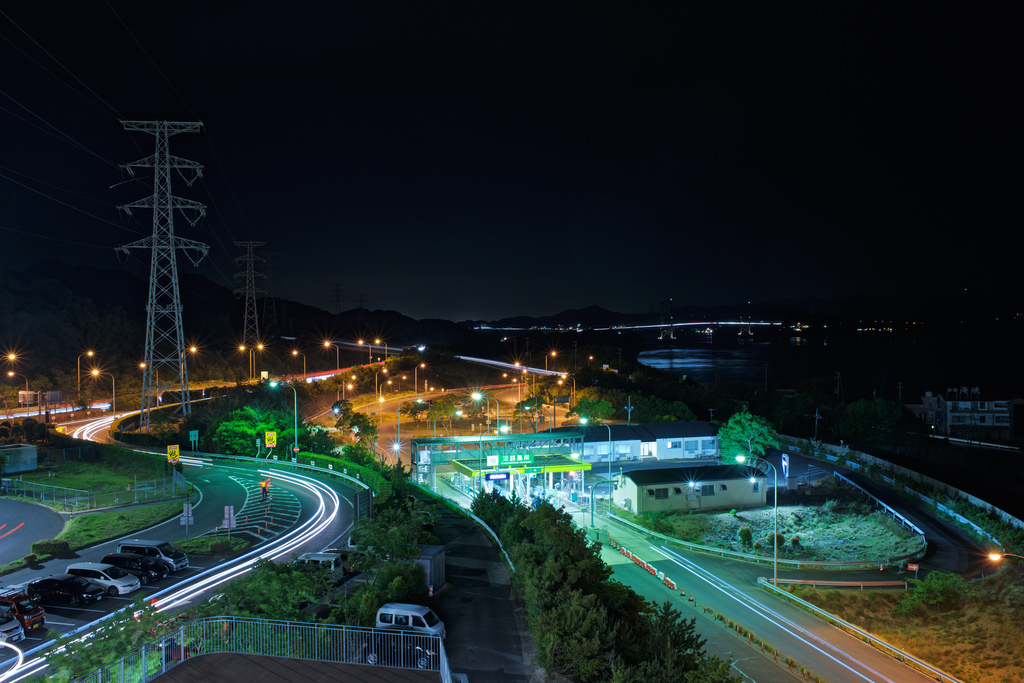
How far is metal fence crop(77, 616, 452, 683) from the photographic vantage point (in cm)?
980

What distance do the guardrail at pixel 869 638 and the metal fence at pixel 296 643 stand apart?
1591 centimetres

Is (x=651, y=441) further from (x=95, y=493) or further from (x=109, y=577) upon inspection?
(x=109, y=577)

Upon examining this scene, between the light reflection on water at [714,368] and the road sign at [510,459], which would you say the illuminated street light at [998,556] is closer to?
the road sign at [510,459]

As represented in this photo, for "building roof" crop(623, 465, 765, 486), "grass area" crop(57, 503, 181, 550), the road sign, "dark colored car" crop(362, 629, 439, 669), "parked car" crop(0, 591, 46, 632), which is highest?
"dark colored car" crop(362, 629, 439, 669)

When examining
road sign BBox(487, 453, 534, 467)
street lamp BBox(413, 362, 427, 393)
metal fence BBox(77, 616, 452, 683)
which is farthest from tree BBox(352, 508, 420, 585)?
street lamp BBox(413, 362, 427, 393)

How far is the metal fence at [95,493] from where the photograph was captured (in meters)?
25.3

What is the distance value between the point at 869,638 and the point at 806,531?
12.8 meters

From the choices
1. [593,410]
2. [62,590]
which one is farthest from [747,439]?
[62,590]

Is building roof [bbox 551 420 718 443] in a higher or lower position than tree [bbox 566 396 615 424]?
lower

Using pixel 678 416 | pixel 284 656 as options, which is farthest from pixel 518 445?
pixel 284 656

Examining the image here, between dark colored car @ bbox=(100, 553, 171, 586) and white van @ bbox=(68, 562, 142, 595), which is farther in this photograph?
dark colored car @ bbox=(100, 553, 171, 586)

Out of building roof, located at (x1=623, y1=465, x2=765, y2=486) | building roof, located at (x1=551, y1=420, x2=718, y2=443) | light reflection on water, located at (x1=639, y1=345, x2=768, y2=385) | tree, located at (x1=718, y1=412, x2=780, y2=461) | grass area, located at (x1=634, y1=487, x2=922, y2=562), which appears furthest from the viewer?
light reflection on water, located at (x1=639, y1=345, x2=768, y2=385)

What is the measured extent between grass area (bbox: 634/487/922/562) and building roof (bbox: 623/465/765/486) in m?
2.00

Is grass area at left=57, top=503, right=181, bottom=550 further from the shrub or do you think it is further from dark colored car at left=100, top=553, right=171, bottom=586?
dark colored car at left=100, top=553, right=171, bottom=586
